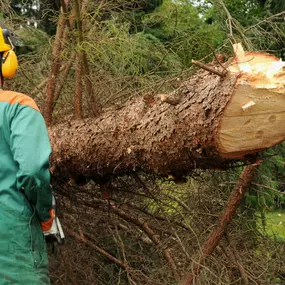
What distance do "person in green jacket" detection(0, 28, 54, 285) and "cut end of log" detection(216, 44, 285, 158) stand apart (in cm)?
81

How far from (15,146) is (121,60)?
6.00 ft

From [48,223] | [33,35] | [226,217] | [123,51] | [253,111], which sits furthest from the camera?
[33,35]

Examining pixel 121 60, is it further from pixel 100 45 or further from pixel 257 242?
pixel 257 242

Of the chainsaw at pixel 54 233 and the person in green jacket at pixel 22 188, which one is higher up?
the person in green jacket at pixel 22 188

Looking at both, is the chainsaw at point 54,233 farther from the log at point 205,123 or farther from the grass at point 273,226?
the grass at point 273,226

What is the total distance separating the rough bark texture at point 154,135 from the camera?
2.44 m

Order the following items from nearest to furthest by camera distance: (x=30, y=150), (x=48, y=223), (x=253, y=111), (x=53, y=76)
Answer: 1. (x=30, y=150)
2. (x=253, y=111)
3. (x=48, y=223)
4. (x=53, y=76)

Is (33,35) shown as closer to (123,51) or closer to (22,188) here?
(123,51)

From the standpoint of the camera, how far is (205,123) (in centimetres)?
242

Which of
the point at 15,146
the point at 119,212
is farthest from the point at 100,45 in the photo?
the point at 15,146

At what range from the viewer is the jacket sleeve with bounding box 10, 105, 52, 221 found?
2.25 meters

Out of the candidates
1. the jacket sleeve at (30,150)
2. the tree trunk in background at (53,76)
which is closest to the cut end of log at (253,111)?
the jacket sleeve at (30,150)

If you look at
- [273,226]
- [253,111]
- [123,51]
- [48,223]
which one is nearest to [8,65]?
[48,223]

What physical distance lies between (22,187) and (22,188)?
0.11 ft
